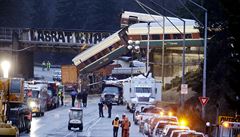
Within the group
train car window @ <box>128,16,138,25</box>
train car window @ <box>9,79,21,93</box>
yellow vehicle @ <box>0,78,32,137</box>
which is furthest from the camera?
train car window @ <box>128,16,138,25</box>

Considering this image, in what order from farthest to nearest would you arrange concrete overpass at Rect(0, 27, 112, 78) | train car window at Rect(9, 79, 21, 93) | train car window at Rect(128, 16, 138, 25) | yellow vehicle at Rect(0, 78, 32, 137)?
concrete overpass at Rect(0, 27, 112, 78) → train car window at Rect(128, 16, 138, 25) → train car window at Rect(9, 79, 21, 93) → yellow vehicle at Rect(0, 78, 32, 137)

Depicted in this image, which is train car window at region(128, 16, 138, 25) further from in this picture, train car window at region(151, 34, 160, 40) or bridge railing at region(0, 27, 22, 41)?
bridge railing at region(0, 27, 22, 41)

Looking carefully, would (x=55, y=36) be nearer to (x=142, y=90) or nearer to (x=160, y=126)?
(x=142, y=90)

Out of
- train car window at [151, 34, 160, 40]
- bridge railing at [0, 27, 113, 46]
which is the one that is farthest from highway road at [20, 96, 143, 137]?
bridge railing at [0, 27, 113, 46]

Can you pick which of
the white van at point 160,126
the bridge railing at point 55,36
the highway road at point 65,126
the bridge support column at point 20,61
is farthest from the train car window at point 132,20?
the white van at point 160,126

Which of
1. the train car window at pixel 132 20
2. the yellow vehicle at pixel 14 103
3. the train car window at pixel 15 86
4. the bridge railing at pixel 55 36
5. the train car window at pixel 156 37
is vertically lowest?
the yellow vehicle at pixel 14 103

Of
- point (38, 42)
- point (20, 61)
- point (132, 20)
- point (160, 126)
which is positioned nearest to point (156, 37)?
point (132, 20)

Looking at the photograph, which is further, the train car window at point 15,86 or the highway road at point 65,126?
the highway road at point 65,126

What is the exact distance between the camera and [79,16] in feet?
575

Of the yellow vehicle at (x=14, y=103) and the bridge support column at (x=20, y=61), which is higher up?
the bridge support column at (x=20, y=61)

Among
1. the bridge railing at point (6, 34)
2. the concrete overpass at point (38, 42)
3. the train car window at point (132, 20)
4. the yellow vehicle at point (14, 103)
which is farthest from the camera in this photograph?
the bridge railing at point (6, 34)

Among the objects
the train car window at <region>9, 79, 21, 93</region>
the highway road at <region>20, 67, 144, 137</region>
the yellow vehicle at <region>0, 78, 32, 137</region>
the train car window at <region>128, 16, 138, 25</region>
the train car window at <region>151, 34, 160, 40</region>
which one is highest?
the train car window at <region>128, 16, 138, 25</region>

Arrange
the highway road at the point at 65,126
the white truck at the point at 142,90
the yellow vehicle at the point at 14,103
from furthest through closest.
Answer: the white truck at the point at 142,90, the highway road at the point at 65,126, the yellow vehicle at the point at 14,103

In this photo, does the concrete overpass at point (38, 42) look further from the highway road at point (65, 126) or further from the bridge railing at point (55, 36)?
the highway road at point (65, 126)
